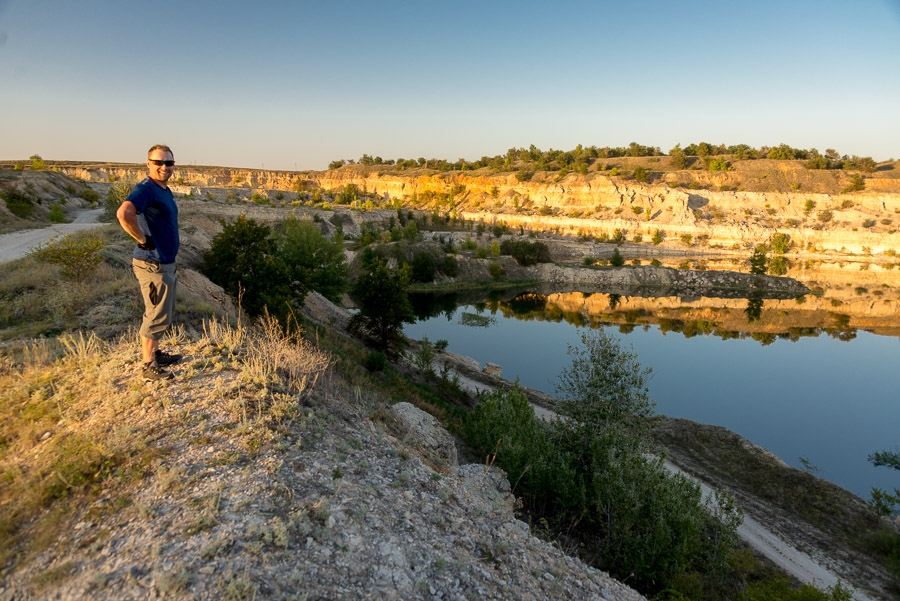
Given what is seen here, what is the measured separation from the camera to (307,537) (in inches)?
147

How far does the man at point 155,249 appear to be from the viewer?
203 inches

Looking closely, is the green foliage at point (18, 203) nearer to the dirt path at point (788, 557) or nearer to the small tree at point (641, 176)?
the dirt path at point (788, 557)

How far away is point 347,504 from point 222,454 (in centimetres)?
141

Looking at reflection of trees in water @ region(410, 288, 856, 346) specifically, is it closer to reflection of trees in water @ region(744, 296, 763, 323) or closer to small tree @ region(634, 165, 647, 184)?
reflection of trees in water @ region(744, 296, 763, 323)

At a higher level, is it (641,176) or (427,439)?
(641,176)

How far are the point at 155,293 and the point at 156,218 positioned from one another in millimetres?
936

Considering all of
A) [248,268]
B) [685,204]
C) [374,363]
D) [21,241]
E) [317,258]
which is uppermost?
[685,204]

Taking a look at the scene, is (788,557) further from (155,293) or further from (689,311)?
(689,311)

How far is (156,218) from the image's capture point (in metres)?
5.25

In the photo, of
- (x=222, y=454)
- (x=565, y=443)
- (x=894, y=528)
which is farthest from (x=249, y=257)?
(x=894, y=528)

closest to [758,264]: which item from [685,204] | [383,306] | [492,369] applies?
[685,204]

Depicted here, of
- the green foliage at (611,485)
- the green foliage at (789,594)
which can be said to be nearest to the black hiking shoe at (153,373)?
the green foliage at (611,485)

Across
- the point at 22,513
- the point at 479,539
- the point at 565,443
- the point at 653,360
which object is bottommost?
the point at 653,360

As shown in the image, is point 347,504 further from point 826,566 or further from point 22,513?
point 826,566
